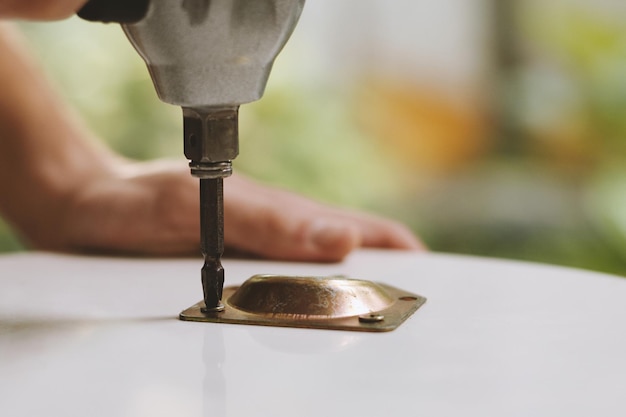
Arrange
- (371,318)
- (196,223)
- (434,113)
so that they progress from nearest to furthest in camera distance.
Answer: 1. (371,318)
2. (196,223)
3. (434,113)

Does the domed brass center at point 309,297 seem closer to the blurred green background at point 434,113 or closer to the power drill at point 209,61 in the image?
the power drill at point 209,61

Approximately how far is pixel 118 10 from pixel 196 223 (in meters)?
0.36

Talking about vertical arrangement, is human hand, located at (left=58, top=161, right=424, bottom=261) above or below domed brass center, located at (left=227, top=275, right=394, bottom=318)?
above

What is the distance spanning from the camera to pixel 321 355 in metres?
0.47

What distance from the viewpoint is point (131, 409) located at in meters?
0.38

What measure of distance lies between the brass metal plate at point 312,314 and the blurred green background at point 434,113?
2.47 meters

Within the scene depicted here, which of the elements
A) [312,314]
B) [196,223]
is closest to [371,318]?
[312,314]

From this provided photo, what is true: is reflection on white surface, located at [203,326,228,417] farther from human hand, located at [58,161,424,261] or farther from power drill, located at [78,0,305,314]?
human hand, located at [58,161,424,261]

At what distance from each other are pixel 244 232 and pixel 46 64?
93.8 inches

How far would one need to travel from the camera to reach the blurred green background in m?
3.02

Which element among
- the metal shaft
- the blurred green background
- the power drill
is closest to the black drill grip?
the power drill

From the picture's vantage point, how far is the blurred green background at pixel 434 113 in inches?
119

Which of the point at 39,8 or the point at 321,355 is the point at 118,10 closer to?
the point at 39,8

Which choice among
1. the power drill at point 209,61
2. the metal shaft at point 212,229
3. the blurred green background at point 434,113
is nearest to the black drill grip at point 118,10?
the power drill at point 209,61
